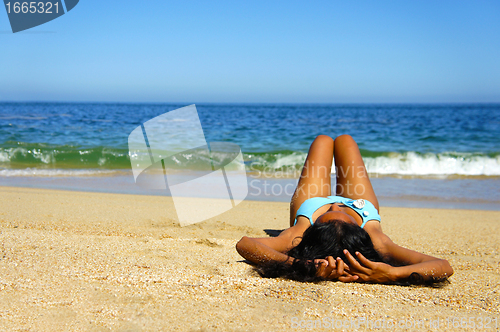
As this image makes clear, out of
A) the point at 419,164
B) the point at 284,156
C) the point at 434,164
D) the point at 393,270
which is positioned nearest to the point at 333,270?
the point at 393,270

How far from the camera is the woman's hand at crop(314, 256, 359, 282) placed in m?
2.43

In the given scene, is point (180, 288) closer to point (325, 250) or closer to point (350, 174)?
point (325, 250)

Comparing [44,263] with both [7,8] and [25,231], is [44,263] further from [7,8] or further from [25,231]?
[7,8]

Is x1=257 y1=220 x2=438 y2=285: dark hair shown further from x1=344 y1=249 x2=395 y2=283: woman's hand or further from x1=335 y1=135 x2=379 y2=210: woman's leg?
x1=335 y1=135 x2=379 y2=210: woman's leg

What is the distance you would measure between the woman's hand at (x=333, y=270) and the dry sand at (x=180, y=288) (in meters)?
0.05

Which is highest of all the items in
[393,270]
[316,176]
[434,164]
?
[316,176]

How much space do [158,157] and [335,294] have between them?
31.3 ft

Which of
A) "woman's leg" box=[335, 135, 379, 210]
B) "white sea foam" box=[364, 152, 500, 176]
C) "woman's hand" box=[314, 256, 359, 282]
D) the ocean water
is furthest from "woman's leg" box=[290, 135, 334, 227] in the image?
"white sea foam" box=[364, 152, 500, 176]

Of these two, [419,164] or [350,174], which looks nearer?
[350,174]

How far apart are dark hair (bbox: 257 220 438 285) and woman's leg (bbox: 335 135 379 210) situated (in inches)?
39.0

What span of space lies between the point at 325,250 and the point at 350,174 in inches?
54.0

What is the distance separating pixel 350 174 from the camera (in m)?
3.70

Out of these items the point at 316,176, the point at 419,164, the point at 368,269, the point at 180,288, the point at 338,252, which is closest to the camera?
the point at 180,288

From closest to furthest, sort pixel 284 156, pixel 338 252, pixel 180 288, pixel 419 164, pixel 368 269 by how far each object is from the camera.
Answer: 1. pixel 180 288
2. pixel 368 269
3. pixel 338 252
4. pixel 419 164
5. pixel 284 156
